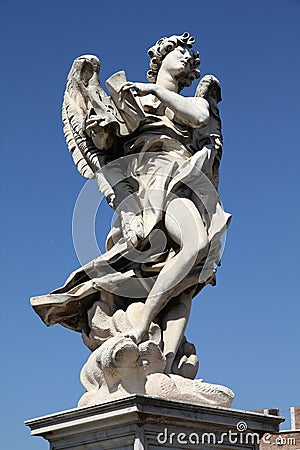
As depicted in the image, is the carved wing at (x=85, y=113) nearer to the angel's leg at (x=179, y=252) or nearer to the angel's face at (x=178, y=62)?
the angel's face at (x=178, y=62)

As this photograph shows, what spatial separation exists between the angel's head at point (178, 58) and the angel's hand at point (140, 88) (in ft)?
1.42

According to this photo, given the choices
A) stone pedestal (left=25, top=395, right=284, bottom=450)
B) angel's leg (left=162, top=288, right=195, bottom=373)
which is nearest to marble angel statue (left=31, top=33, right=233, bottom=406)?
angel's leg (left=162, top=288, right=195, bottom=373)

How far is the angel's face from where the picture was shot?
678 centimetres

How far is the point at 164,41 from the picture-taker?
22.6 feet

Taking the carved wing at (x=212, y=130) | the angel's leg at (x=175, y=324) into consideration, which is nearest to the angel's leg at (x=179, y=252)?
the angel's leg at (x=175, y=324)

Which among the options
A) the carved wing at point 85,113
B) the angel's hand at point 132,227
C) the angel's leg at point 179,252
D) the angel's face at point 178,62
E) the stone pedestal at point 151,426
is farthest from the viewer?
the angel's face at point 178,62

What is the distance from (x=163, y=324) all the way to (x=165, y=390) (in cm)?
73

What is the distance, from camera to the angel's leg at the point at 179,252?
235 inches

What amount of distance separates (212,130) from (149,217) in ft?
3.75

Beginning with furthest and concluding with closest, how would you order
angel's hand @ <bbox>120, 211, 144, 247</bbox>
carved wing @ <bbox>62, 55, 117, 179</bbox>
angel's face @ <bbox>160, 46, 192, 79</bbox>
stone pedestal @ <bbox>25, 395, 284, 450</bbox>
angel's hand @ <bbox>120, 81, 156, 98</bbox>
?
1. angel's face @ <bbox>160, 46, 192, 79</bbox>
2. carved wing @ <bbox>62, 55, 117, 179</bbox>
3. angel's hand @ <bbox>120, 81, 156, 98</bbox>
4. angel's hand @ <bbox>120, 211, 144, 247</bbox>
5. stone pedestal @ <bbox>25, 395, 284, 450</bbox>

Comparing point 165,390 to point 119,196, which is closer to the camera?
point 165,390

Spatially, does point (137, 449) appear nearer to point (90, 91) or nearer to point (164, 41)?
point (90, 91)

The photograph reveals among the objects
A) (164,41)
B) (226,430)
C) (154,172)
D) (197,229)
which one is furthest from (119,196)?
(226,430)

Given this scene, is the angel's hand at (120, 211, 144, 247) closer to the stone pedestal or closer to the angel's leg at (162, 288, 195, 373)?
the angel's leg at (162, 288, 195, 373)
